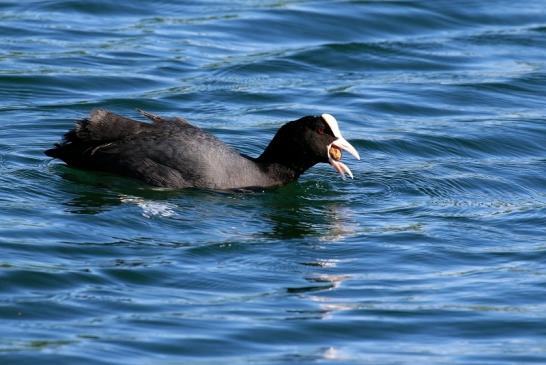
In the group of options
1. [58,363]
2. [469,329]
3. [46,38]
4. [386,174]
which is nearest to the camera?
[58,363]

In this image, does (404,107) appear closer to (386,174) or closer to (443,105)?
(443,105)

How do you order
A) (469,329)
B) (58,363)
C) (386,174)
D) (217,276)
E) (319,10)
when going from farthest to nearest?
1. (319,10)
2. (386,174)
3. (217,276)
4. (469,329)
5. (58,363)

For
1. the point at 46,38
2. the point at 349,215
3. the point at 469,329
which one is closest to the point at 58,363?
the point at 469,329

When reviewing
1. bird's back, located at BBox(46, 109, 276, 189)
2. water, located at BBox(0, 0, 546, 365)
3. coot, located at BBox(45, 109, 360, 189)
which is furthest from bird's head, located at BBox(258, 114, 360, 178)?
bird's back, located at BBox(46, 109, 276, 189)

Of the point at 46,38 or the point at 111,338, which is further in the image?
the point at 46,38

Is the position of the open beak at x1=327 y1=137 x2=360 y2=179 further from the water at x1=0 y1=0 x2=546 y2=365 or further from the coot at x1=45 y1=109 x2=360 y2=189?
the water at x1=0 y1=0 x2=546 y2=365

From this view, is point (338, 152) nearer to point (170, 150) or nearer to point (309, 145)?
point (309, 145)

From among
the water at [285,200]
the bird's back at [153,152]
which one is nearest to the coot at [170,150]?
the bird's back at [153,152]

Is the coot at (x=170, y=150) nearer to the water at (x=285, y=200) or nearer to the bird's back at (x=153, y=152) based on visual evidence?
the bird's back at (x=153, y=152)

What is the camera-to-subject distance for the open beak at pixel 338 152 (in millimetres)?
11211

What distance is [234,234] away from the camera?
32.9 ft

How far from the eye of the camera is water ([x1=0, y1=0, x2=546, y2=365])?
8.14 meters

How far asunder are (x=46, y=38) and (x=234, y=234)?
287 inches

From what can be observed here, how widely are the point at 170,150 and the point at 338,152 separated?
4.68ft
